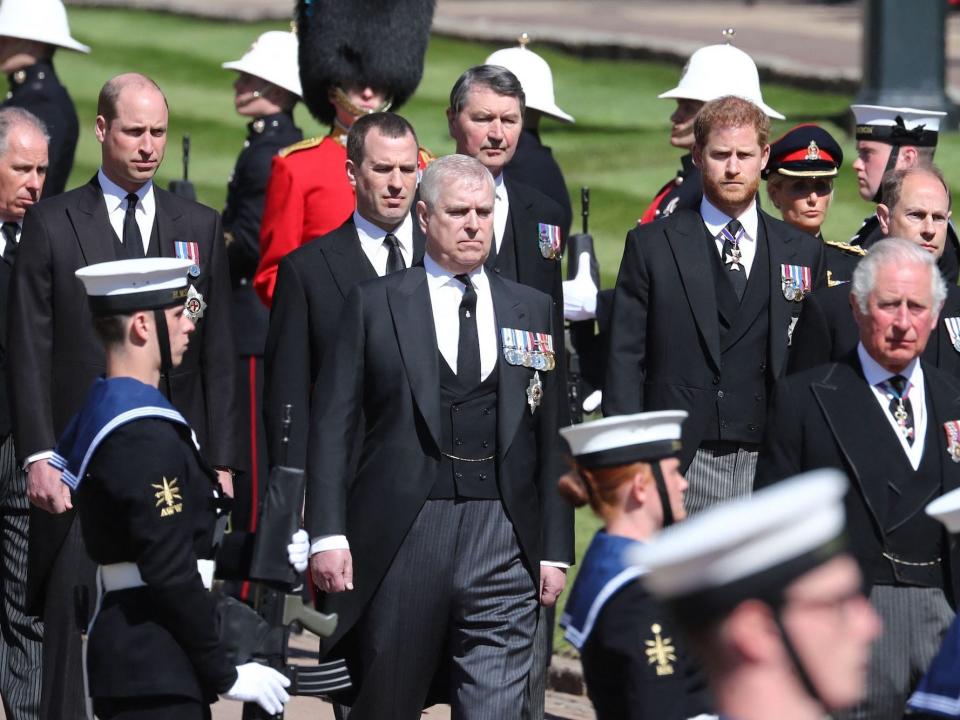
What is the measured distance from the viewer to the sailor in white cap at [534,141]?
8.20 meters

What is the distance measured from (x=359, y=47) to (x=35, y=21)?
1815mm

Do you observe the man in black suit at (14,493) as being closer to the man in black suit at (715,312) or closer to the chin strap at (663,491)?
the man in black suit at (715,312)

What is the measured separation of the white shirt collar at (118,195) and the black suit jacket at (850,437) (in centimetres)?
225

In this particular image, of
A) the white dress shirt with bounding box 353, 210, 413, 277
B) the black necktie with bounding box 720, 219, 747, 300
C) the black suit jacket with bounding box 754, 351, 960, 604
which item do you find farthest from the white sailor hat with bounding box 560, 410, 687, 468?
the white dress shirt with bounding box 353, 210, 413, 277

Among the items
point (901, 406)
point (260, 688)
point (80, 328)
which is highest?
point (80, 328)

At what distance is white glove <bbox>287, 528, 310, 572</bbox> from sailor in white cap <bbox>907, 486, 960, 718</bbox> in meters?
1.49

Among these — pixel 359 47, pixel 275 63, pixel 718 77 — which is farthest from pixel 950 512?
pixel 275 63

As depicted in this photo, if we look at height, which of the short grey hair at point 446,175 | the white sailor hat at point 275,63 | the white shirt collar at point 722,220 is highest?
the white sailor hat at point 275,63

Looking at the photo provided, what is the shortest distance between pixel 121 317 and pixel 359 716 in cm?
156

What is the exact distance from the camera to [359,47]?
9188mm

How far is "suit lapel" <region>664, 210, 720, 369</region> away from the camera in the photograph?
6570 mm

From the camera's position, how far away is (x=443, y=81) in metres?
18.8

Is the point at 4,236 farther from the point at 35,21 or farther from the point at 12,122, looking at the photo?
the point at 35,21

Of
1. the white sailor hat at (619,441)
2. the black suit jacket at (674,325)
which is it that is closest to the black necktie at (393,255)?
the black suit jacket at (674,325)
